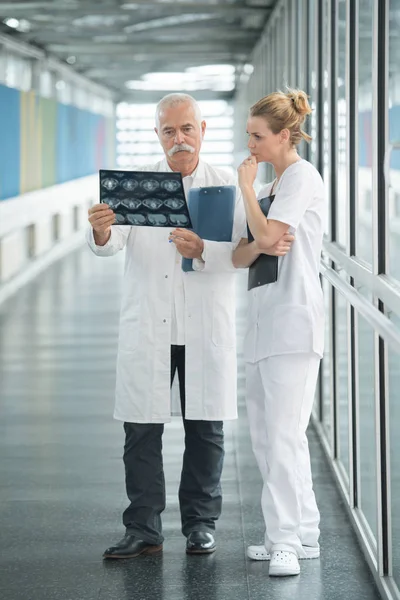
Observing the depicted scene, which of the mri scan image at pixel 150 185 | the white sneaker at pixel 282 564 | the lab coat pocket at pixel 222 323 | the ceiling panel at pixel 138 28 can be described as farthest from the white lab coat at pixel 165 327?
the ceiling panel at pixel 138 28

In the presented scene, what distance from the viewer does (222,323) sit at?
4.04m

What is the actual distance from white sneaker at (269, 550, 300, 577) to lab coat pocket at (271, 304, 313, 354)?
0.73m

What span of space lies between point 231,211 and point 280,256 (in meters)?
0.31

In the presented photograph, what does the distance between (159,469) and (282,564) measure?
1.98ft

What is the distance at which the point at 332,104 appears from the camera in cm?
559

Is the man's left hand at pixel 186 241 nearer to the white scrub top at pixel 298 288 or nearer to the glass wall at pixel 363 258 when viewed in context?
the white scrub top at pixel 298 288

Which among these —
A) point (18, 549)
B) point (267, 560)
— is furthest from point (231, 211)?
point (18, 549)

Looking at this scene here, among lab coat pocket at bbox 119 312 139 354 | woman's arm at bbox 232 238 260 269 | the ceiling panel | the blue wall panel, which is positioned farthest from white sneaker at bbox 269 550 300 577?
the blue wall panel

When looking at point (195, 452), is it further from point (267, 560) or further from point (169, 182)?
point (169, 182)

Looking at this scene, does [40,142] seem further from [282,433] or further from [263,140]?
[282,433]

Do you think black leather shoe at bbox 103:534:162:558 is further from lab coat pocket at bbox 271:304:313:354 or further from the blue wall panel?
the blue wall panel

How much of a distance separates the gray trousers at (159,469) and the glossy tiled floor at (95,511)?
0.42 feet

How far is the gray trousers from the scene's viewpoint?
4109 mm

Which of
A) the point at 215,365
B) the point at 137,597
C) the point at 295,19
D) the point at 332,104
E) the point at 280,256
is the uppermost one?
the point at 295,19
